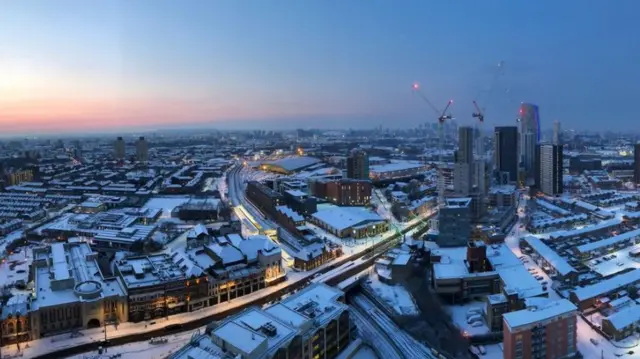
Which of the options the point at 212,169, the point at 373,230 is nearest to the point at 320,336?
the point at 373,230

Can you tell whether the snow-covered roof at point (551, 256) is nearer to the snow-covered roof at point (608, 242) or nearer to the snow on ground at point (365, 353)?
the snow-covered roof at point (608, 242)

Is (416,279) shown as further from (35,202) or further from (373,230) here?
(35,202)

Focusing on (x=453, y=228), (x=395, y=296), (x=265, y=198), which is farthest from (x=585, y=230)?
(x=265, y=198)

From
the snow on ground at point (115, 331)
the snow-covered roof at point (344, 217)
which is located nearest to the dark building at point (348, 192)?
the snow-covered roof at point (344, 217)

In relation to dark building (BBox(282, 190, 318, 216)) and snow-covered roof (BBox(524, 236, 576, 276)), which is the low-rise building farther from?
snow-covered roof (BBox(524, 236, 576, 276))

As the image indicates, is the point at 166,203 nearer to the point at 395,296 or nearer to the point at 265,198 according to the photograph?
the point at 265,198
